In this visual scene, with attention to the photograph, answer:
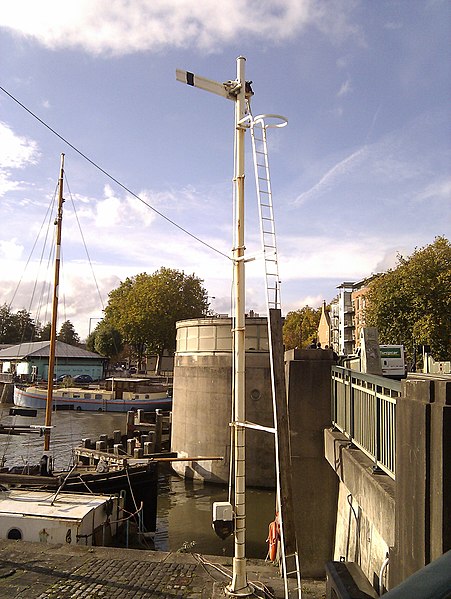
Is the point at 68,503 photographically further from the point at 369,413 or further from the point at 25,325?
the point at 25,325

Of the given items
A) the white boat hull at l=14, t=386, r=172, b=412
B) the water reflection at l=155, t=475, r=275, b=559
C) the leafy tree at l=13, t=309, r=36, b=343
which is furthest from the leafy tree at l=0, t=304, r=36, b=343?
the water reflection at l=155, t=475, r=275, b=559

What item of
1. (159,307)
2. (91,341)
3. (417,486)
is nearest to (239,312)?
(417,486)

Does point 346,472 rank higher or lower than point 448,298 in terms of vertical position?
lower

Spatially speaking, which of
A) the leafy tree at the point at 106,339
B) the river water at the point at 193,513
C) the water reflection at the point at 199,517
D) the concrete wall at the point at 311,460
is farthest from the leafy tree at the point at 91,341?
the concrete wall at the point at 311,460

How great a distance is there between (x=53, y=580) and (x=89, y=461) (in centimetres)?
1213

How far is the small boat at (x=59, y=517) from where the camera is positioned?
12.7 metres

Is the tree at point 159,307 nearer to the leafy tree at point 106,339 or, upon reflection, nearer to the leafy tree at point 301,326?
the leafy tree at point 106,339

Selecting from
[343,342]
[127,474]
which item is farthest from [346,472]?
[343,342]

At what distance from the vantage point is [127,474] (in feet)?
58.3

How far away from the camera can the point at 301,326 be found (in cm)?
10831

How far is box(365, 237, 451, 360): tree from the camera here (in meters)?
36.0

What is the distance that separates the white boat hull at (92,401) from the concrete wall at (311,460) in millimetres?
43849

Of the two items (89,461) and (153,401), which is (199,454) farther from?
(153,401)

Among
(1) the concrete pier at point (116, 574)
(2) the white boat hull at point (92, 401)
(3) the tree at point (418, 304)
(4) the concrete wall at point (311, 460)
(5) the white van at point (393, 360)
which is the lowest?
(2) the white boat hull at point (92, 401)
